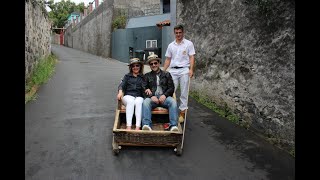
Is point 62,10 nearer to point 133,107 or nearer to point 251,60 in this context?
point 251,60

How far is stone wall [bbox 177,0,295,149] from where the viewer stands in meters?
5.56

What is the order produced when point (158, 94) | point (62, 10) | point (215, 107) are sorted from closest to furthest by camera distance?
point (158, 94) → point (215, 107) → point (62, 10)

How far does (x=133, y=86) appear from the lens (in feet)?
18.9

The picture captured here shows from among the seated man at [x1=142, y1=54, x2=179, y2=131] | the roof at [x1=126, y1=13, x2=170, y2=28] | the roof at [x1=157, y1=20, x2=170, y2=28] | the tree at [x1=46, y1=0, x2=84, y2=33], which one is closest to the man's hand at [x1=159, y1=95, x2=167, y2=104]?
the seated man at [x1=142, y1=54, x2=179, y2=131]

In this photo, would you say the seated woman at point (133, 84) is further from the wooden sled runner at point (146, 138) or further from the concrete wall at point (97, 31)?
the concrete wall at point (97, 31)

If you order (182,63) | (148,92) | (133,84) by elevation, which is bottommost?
(148,92)

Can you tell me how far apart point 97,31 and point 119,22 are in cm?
526

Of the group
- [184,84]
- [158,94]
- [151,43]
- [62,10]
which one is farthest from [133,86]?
[62,10]

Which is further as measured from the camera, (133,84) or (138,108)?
(133,84)

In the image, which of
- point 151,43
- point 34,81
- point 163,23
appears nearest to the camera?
point 34,81

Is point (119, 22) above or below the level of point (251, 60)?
above

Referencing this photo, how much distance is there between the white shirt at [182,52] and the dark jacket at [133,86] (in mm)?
904
